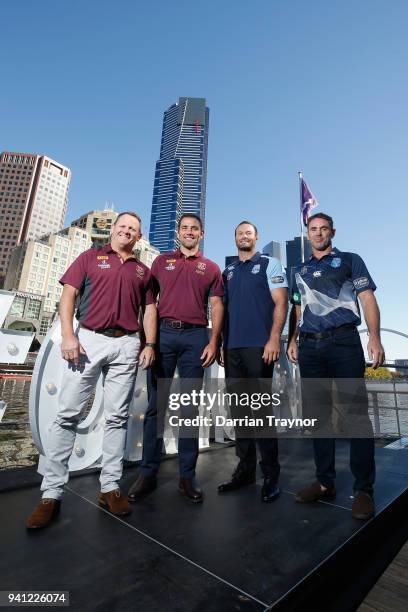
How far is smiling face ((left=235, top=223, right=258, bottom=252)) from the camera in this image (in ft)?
9.75

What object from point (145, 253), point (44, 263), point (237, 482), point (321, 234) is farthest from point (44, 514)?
point (44, 263)

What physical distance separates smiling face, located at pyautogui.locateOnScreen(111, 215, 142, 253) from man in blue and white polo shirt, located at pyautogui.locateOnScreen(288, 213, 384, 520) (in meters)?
1.58

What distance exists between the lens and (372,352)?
238cm

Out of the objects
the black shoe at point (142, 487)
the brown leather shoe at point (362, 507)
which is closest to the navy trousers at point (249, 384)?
the brown leather shoe at point (362, 507)

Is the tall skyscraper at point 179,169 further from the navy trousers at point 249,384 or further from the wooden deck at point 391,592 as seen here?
the wooden deck at point 391,592

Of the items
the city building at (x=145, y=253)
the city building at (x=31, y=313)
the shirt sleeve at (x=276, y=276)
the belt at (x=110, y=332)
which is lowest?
the belt at (x=110, y=332)

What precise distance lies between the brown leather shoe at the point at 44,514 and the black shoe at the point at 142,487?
0.52 metres

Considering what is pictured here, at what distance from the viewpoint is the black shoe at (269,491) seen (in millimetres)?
2269

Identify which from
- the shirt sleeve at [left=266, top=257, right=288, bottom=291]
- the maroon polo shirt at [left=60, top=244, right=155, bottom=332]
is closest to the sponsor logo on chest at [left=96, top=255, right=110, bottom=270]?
the maroon polo shirt at [left=60, top=244, right=155, bottom=332]

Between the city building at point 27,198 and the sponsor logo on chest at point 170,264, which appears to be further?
the city building at point 27,198

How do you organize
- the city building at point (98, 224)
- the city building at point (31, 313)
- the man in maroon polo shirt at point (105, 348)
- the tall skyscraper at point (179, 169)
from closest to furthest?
the man in maroon polo shirt at point (105, 348) → the city building at point (31, 313) → the city building at point (98, 224) → the tall skyscraper at point (179, 169)

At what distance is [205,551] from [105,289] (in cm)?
179

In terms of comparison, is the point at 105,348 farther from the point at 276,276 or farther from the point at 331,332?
the point at 331,332

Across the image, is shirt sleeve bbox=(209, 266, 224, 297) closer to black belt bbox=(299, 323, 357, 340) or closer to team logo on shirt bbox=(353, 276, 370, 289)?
black belt bbox=(299, 323, 357, 340)
